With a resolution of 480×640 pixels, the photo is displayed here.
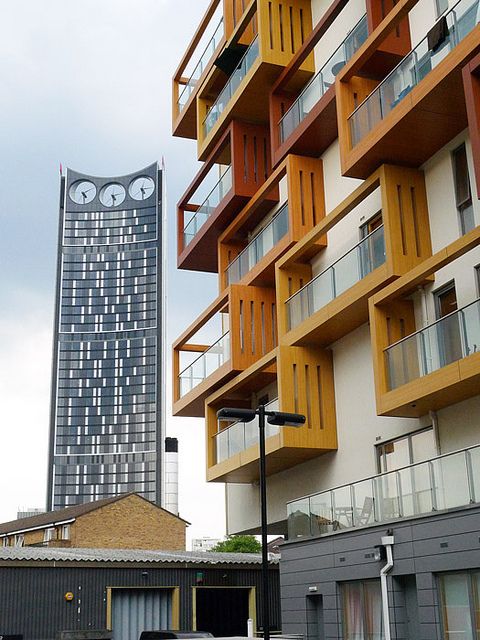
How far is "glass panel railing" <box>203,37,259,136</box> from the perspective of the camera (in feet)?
99.1

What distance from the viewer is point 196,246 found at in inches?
1346

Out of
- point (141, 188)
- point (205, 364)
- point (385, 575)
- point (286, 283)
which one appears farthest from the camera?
point (141, 188)

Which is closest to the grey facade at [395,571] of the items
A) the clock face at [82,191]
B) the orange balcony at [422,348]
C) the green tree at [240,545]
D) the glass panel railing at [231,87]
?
the orange balcony at [422,348]

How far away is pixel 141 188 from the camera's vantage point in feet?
456

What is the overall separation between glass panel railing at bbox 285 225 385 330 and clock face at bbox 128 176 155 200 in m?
114

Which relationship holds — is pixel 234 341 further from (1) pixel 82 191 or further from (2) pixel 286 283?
(1) pixel 82 191

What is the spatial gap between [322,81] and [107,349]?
10576 cm

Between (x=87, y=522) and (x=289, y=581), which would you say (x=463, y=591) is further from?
(x=87, y=522)

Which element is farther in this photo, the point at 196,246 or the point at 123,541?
the point at 123,541

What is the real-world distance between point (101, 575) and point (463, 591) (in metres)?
15.7

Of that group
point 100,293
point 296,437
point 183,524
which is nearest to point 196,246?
point 296,437

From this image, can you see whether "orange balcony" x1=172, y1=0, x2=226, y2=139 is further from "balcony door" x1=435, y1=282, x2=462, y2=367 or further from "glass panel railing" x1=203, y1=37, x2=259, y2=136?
"balcony door" x1=435, y1=282, x2=462, y2=367

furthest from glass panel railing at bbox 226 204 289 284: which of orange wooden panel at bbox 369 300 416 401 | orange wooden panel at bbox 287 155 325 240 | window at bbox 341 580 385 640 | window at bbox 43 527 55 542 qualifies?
window at bbox 43 527 55 542

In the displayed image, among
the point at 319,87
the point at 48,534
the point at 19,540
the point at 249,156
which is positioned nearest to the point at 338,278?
the point at 319,87
